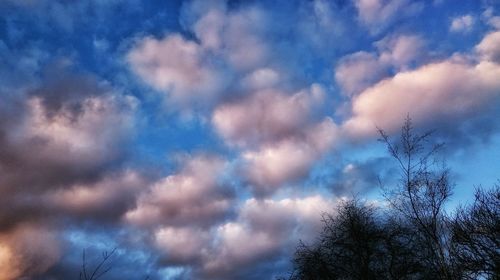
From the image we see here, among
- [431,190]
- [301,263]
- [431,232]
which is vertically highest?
[301,263]

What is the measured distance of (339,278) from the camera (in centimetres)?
3259

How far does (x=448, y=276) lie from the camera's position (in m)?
8.94

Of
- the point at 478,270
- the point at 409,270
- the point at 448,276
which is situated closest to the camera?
the point at 448,276

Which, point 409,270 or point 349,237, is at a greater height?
point 349,237

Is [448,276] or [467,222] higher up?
[467,222]

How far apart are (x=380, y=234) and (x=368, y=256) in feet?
6.21

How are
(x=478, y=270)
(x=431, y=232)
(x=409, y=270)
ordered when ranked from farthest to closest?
(x=409, y=270) < (x=478, y=270) < (x=431, y=232)

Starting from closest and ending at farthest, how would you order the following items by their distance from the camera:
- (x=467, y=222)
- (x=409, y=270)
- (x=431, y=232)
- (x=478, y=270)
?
1. (x=431, y=232)
2. (x=478, y=270)
3. (x=467, y=222)
4. (x=409, y=270)

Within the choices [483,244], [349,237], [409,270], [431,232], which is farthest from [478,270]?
[431,232]

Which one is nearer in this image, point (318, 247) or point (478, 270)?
point (478, 270)

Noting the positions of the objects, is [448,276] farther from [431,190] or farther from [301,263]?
[301,263]

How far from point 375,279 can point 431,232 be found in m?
24.0

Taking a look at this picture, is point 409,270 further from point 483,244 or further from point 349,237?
point 483,244

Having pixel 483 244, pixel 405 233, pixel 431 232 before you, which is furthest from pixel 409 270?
pixel 431 232
